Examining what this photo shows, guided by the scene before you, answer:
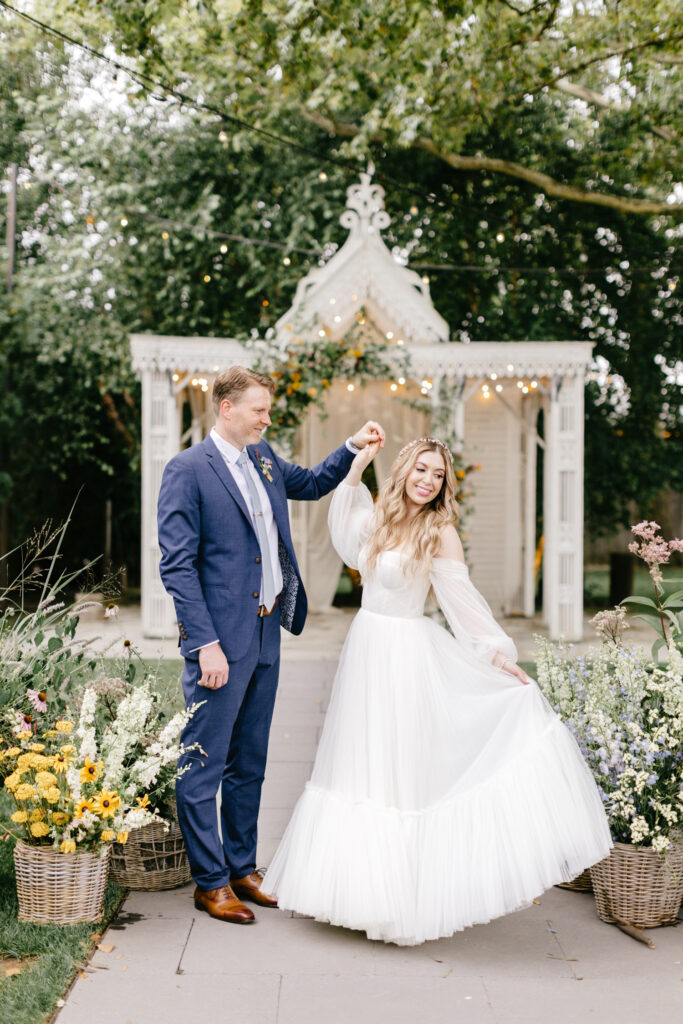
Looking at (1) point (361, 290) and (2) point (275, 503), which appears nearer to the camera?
(2) point (275, 503)

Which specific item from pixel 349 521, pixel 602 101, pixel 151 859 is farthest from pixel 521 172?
pixel 151 859

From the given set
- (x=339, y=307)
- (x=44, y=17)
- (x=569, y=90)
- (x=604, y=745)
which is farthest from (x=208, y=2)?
(x=604, y=745)

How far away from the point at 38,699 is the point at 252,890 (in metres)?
1.17

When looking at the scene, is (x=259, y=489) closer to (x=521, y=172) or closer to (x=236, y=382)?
(x=236, y=382)

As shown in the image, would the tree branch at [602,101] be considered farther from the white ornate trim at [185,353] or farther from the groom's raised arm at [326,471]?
the groom's raised arm at [326,471]

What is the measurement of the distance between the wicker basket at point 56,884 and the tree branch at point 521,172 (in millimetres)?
10518

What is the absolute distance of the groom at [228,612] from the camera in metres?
3.47

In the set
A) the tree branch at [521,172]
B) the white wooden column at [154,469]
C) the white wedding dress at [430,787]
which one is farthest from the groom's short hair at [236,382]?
the tree branch at [521,172]

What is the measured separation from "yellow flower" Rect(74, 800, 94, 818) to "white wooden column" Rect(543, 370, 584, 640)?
7281 mm

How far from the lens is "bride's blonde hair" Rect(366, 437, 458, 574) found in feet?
11.9

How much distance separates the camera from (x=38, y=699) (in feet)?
12.3

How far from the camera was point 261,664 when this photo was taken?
3.72m

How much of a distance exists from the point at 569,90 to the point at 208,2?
15.4 ft

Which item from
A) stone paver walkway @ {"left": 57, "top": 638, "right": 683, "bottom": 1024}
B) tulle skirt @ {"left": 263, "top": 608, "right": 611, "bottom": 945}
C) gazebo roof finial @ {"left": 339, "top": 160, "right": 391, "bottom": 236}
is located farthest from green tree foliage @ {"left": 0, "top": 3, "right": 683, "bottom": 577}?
stone paver walkway @ {"left": 57, "top": 638, "right": 683, "bottom": 1024}
